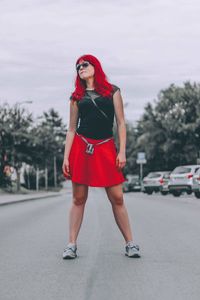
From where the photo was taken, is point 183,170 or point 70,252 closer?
→ point 70,252

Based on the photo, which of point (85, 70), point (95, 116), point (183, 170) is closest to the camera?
point (95, 116)

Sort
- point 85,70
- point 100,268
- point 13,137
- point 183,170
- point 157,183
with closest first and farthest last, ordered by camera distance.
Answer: point 100,268, point 85,70, point 183,170, point 157,183, point 13,137

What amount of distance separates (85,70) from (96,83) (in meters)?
0.18

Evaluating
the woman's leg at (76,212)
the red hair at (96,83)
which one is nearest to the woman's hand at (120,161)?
the woman's leg at (76,212)

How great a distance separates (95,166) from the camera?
22.3 ft

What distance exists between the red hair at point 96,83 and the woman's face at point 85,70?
0.10 ft

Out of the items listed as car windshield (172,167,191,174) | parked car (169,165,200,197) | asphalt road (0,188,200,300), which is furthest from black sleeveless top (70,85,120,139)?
car windshield (172,167,191,174)

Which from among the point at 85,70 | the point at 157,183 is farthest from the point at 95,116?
the point at 157,183

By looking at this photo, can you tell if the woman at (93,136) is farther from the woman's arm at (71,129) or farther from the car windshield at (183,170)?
the car windshield at (183,170)

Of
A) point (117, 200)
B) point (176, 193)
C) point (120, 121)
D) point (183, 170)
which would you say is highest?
point (120, 121)

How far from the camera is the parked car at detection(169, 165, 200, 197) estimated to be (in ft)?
107

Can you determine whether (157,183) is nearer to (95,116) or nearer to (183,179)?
(183,179)

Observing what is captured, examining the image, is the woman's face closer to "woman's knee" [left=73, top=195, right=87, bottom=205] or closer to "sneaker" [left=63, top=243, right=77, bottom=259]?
"woman's knee" [left=73, top=195, right=87, bottom=205]

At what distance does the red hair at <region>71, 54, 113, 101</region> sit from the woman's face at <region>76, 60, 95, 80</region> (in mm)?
31
